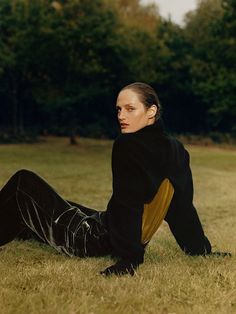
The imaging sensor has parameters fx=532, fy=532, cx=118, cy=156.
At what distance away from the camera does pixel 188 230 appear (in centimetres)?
527

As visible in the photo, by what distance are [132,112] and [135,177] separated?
1.87 feet

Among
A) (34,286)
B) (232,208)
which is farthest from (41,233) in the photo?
(232,208)

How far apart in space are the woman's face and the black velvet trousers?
100 cm

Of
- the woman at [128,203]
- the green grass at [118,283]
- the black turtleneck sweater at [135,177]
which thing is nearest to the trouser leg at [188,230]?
the woman at [128,203]

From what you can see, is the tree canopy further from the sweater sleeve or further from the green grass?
the sweater sleeve

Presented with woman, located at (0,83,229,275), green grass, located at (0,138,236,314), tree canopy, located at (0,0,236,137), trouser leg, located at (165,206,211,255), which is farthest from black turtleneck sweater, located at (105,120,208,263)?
tree canopy, located at (0,0,236,137)

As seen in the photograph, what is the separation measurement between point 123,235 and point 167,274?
0.57m

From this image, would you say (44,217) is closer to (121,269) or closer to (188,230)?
(121,269)

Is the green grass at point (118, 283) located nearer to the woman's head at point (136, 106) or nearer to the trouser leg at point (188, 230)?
the trouser leg at point (188, 230)

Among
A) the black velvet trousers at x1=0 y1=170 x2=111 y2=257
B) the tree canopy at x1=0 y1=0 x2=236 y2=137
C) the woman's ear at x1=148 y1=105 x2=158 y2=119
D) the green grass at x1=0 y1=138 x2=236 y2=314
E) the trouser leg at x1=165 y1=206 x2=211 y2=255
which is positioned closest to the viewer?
the green grass at x1=0 y1=138 x2=236 y2=314

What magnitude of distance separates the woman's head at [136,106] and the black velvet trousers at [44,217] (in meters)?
1.00

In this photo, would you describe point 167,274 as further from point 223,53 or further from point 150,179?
point 223,53

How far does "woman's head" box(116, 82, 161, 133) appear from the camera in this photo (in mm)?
4637

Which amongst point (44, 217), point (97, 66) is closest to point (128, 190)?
point (44, 217)
